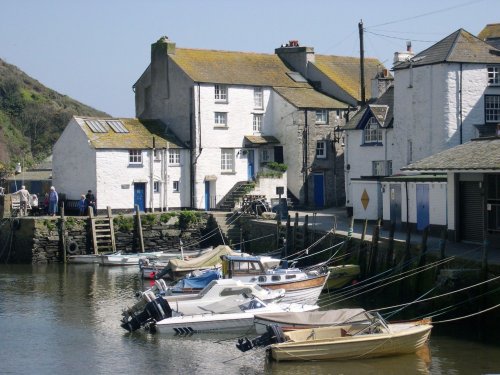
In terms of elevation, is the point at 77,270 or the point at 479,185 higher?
the point at 479,185

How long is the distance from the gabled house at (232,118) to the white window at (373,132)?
24.8 ft

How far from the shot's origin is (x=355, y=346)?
27891 mm

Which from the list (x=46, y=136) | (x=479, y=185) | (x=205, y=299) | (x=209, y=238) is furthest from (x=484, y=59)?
(x=46, y=136)

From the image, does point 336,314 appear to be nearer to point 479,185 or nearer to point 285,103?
point 479,185

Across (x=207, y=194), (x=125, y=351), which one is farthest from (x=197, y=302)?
(x=207, y=194)

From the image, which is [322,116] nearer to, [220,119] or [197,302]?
[220,119]

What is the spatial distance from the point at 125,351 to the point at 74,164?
1140 inches

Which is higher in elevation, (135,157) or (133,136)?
(133,136)

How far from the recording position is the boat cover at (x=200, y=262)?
43303 millimetres

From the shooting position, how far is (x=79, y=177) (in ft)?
188

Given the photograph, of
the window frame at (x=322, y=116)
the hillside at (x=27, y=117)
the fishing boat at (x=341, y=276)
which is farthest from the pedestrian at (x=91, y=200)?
the hillside at (x=27, y=117)

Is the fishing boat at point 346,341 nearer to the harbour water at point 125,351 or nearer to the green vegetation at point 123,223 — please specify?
the harbour water at point 125,351

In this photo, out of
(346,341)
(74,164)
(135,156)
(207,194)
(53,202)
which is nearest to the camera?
(346,341)

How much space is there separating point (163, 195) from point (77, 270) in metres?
10.9
